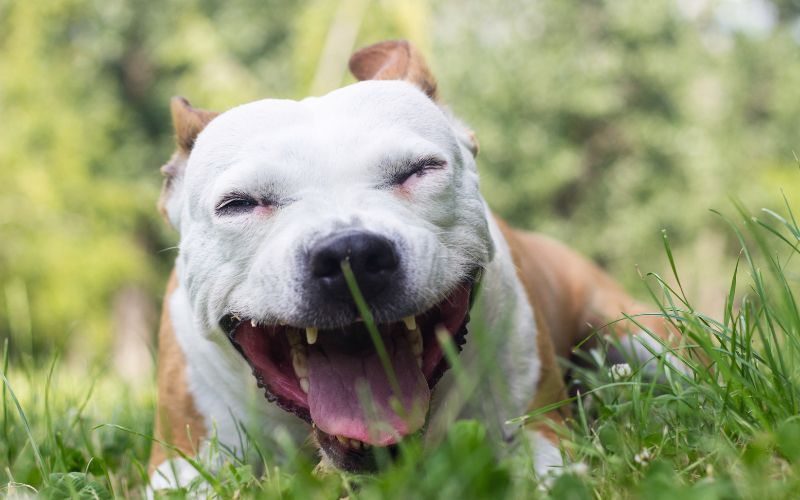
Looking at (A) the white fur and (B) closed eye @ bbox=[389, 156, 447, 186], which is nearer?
(A) the white fur

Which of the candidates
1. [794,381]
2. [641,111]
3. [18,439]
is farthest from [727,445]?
[641,111]

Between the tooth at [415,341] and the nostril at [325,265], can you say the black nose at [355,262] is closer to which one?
the nostril at [325,265]

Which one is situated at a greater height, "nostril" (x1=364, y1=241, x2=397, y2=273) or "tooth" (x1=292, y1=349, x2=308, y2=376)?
"nostril" (x1=364, y1=241, x2=397, y2=273)

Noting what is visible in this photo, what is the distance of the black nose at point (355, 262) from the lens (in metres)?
2.03

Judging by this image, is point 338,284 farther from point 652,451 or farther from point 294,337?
point 652,451

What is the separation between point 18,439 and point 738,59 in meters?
21.6

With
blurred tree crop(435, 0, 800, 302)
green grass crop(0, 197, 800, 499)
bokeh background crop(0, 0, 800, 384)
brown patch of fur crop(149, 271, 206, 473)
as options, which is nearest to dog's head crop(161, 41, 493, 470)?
green grass crop(0, 197, 800, 499)

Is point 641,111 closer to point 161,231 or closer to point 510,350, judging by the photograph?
point 161,231

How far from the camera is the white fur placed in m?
2.20

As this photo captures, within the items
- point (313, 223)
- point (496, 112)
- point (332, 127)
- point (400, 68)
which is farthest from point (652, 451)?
point (496, 112)

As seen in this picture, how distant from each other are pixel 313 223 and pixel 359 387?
415mm

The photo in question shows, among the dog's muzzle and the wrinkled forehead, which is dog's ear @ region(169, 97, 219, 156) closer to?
the wrinkled forehead

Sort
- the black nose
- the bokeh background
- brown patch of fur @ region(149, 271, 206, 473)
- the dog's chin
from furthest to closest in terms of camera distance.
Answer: the bokeh background, brown patch of fur @ region(149, 271, 206, 473), the dog's chin, the black nose

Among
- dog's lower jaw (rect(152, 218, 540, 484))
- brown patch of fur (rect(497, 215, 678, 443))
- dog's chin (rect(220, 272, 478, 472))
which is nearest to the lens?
dog's chin (rect(220, 272, 478, 472))
